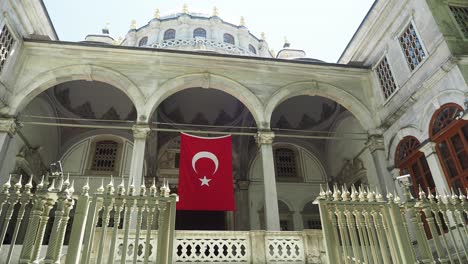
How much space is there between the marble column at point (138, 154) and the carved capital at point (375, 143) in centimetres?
707

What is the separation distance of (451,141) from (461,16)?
12.0 feet

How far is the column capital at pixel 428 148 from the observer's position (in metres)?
9.04

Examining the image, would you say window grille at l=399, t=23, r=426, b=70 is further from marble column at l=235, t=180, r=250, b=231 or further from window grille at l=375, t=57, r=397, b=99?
marble column at l=235, t=180, r=250, b=231

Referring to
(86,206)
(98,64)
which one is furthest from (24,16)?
(86,206)

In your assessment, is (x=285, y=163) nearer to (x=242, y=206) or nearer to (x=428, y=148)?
(x=242, y=206)

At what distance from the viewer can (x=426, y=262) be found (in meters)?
4.32

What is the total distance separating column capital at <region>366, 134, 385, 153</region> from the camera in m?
11.0

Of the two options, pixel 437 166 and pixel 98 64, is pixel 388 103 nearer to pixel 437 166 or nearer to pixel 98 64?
pixel 437 166

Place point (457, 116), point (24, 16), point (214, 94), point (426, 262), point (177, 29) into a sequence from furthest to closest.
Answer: point (177, 29)
point (214, 94)
point (24, 16)
point (457, 116)
point (426, 262)

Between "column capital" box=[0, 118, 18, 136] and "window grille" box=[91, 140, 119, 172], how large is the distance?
466cm

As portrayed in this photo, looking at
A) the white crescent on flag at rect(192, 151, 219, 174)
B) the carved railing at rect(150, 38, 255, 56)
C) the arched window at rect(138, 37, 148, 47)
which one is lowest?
the white crescent on flag at rect(192, 151, 219, 174)

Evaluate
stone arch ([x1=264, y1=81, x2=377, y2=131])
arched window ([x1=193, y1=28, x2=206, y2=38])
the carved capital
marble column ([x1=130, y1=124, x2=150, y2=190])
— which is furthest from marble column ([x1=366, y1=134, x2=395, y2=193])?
arched window ([x1=193, y1=28, x2=206, y2=38])

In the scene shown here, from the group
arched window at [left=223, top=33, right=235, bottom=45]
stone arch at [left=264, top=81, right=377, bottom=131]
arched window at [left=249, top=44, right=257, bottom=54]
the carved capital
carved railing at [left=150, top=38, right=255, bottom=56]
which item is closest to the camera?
the carved capital

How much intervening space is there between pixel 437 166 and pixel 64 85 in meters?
13.2
